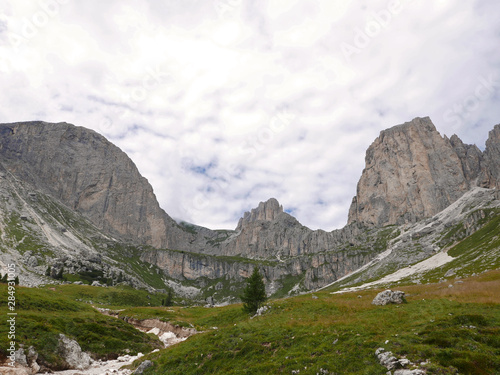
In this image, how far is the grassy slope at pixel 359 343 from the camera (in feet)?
49.5

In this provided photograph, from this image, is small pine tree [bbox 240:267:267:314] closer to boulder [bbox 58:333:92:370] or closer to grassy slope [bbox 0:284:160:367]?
grassy slope [bbox 0:284:160:367]

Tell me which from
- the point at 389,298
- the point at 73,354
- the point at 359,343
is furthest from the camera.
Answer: the point at 389,298

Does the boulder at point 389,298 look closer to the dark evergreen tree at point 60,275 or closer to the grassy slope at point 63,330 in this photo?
the grassy slope at point 63,330

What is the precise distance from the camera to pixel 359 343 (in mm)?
18328

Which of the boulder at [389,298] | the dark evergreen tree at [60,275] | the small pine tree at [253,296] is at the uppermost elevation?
the dark evergreen tree at [60,275]

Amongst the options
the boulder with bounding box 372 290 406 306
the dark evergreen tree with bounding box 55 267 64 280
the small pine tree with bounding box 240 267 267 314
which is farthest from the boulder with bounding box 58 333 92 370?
the dark evergreen tree with bounding box 55 267 64 280

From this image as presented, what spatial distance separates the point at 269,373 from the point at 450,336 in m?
11.2

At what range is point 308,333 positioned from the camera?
22.2 meters

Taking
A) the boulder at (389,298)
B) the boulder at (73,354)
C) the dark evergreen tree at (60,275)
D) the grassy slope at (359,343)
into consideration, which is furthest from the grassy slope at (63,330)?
the dark evergreen tree at (60,275)

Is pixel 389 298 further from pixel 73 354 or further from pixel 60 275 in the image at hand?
pixel 60 275

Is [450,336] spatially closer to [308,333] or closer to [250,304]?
[308,333]

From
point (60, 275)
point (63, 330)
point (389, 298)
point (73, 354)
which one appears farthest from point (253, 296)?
point (60, 275)

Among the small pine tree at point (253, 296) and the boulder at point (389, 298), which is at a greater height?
the small pine tree at point (253, 296)

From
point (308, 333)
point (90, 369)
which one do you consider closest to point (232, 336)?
point (308, 333)
